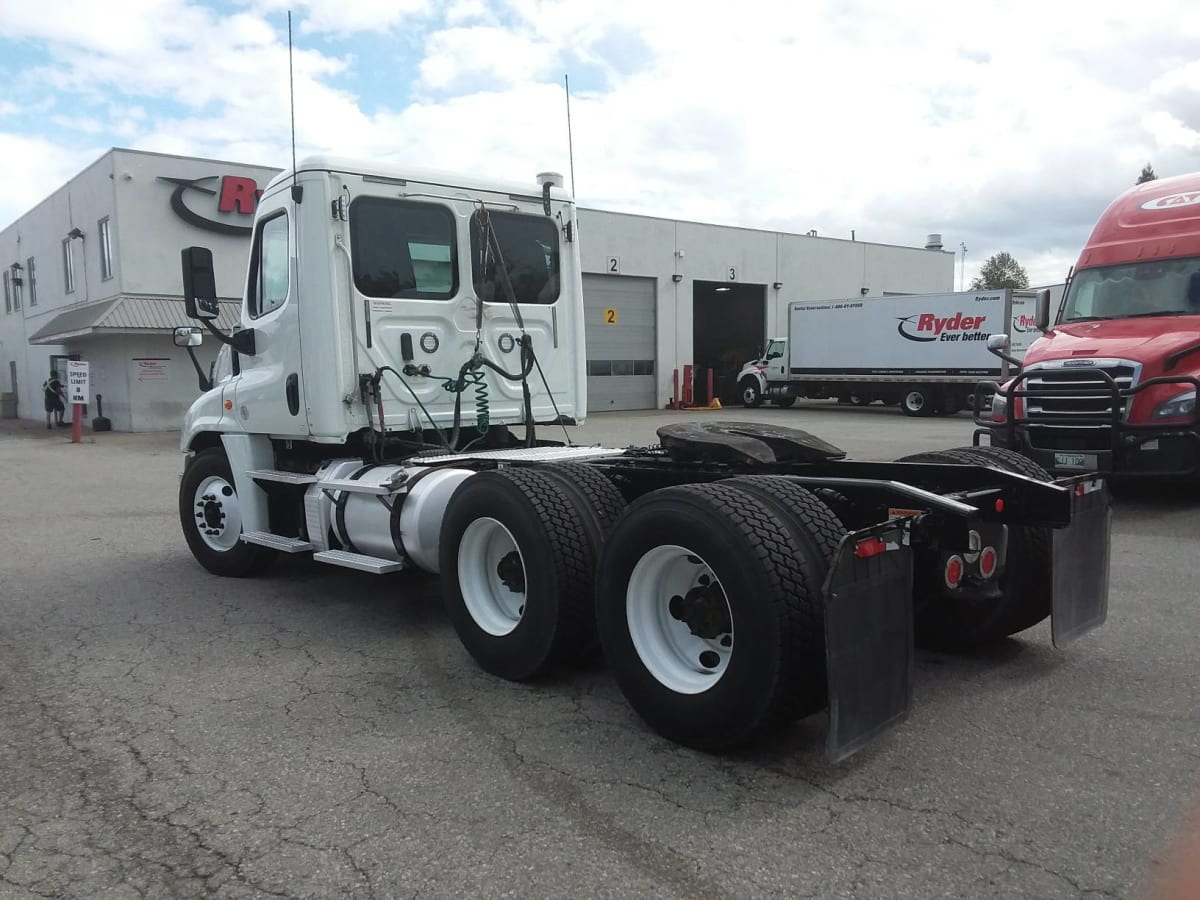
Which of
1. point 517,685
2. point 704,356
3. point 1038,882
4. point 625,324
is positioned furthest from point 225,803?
point 704,356

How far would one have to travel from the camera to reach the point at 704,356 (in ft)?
131

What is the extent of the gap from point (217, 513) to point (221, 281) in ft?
61.9

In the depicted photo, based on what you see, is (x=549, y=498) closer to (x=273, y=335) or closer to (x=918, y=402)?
(x=273, y=335)

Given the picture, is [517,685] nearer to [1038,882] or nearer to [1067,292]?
[1038,882]

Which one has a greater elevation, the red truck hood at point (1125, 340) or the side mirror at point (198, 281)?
the side mirror at point (198, 281)

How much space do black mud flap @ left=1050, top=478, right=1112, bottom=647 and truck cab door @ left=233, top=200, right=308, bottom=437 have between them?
4504 mm

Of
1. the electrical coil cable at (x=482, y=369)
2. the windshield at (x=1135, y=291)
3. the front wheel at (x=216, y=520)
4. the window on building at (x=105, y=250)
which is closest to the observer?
the electrical coil cable at (x=482, y=369)

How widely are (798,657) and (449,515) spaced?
2257 millimetres

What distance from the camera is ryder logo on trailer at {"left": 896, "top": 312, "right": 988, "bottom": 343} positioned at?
25406 millimetres

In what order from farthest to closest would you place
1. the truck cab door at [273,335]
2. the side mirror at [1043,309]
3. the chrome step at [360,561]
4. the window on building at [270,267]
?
the side mirror at [1043,309] → the window on building at [270,267] → the truck cab door at [273,335] → the chrome step at [360,561]

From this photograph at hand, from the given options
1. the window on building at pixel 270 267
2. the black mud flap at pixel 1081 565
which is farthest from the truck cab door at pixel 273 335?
the black mud flap at pixel 1081 565

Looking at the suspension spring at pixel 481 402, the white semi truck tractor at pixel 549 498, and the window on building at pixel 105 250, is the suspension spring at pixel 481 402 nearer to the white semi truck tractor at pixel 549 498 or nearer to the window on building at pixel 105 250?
Result: the white semi truck tractor at pixel 549 498

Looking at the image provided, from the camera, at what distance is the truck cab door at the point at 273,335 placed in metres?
6.18

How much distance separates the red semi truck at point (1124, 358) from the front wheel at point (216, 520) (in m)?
7.34
